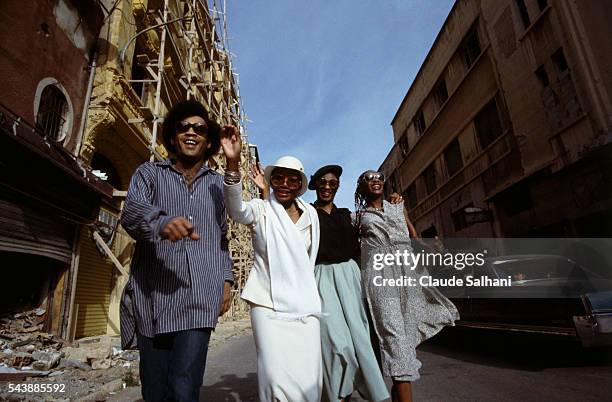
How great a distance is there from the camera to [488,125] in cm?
1514

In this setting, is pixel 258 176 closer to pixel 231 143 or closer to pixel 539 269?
pixel 231 143

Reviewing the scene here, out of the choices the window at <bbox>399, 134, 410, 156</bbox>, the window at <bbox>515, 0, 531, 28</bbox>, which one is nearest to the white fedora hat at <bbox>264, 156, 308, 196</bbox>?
the window at <bbox>515, 0, 531, 28</bbox>

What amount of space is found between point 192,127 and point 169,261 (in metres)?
0.76

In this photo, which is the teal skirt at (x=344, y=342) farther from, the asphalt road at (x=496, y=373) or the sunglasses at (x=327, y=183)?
the asphalt road at (x=496, y=373)

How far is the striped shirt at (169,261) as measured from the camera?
5.53 ft

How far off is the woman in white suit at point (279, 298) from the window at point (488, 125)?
14.6 metres

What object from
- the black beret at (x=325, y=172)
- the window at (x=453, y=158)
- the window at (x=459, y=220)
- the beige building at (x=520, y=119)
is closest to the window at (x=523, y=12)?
the beige building at (x=520, y=119)

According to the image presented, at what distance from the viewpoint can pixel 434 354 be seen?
6.11 m

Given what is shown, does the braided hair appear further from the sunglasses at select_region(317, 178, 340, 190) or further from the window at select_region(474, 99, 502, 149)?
the window at select_region(474, 99, 502, 149)

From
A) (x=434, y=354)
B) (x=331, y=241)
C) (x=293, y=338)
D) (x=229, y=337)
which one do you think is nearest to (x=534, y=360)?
(x=434, y=354)

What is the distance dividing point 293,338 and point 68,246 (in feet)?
26.2

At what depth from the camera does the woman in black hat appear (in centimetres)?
252

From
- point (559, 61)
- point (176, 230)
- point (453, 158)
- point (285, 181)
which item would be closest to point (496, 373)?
point (285, 181)

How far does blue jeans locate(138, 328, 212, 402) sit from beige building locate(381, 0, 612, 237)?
10776mm
